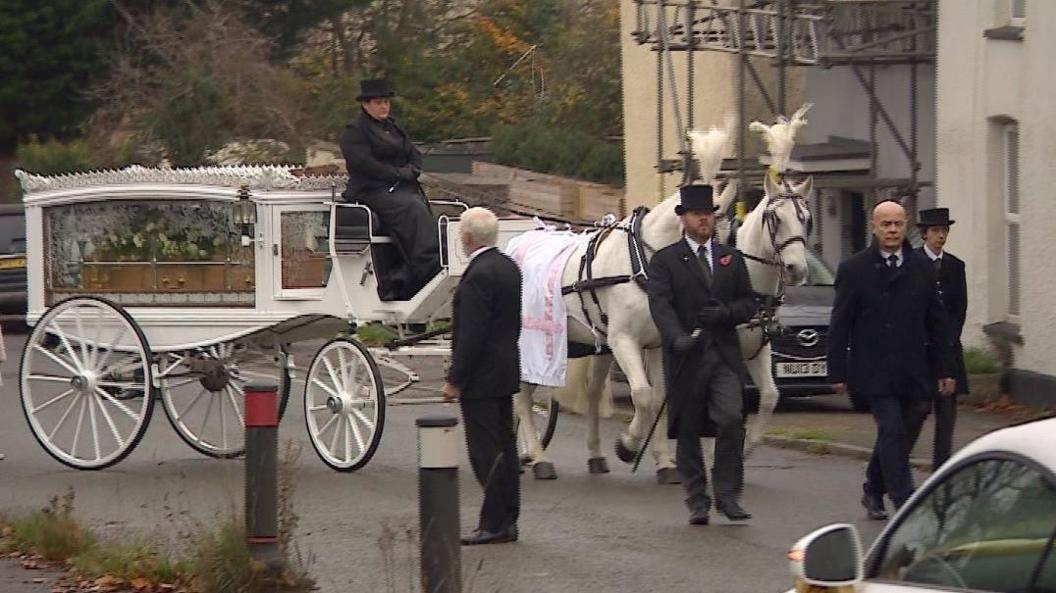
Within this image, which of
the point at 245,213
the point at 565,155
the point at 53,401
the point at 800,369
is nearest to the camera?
the point at 245,213

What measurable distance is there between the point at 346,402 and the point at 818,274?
802 cm

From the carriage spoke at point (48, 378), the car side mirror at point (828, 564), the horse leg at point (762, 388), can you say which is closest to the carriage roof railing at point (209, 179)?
the carriage spoke at point (48, 378)

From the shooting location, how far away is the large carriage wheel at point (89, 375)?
567 inches

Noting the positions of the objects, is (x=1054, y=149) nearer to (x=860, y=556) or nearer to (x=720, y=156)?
(x=720, y=156)

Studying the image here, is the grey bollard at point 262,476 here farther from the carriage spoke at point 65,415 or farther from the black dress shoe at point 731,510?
the carriage spoke at point 65,415

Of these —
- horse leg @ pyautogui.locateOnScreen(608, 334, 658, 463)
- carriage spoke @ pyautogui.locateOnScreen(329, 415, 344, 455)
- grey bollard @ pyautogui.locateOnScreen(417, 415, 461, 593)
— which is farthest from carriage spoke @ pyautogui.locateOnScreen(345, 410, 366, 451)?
grey bollard @ pyautogui.locateOnScreen(417, 415, 461, 593)

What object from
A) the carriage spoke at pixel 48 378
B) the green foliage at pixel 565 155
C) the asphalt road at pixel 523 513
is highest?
the green foliage at pixel 565 155

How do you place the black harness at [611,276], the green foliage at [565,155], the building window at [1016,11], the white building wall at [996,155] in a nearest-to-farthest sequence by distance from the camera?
the black harness at [611,276] < the white building wall at [996,155] < the building window at [1016,11] < the green foliage at [565,155]

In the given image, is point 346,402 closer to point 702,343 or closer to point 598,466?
point 598,466

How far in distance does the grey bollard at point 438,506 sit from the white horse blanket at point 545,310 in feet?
17.1

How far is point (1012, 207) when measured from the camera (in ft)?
65.2

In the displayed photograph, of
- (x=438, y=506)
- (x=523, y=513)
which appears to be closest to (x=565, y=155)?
(x=523, y=513)

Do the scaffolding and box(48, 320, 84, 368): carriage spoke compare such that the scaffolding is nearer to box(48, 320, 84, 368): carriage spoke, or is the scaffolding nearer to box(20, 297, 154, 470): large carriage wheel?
box(20, 297, 154, 470): large carriage wheel

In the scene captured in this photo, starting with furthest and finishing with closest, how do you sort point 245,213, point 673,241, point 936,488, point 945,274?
point 245,213
point 673,241
point 945,274
point 936,488
